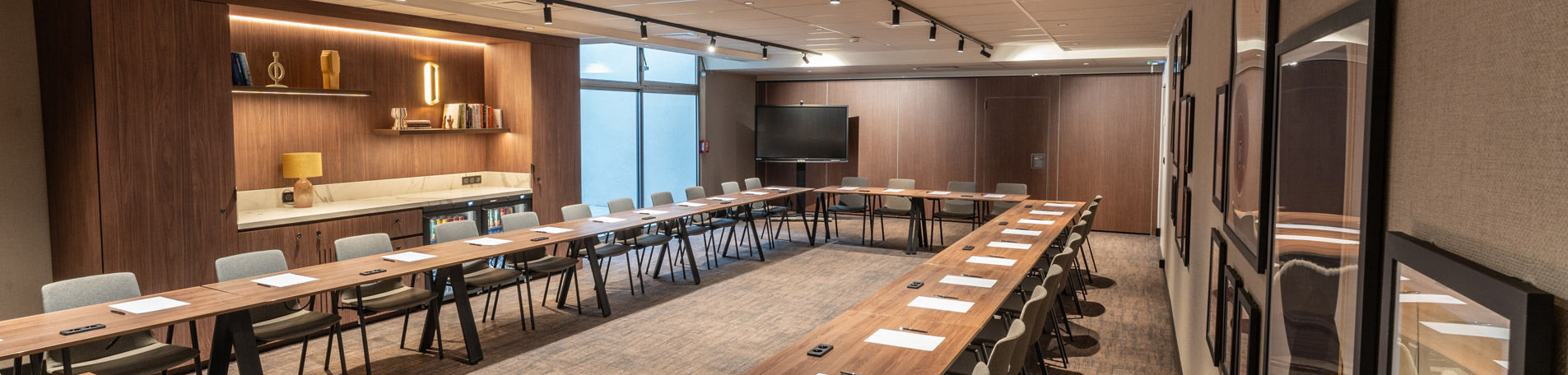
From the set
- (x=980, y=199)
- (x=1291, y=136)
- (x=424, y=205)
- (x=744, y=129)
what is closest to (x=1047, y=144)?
(x=980, y=199)

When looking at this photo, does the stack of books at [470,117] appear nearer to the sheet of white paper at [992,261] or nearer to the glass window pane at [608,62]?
the glass window pane at [608,62]

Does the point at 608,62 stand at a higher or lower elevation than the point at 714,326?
higher

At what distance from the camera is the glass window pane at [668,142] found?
11375 mm

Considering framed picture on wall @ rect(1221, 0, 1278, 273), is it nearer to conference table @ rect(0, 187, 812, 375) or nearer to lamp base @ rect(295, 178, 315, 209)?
Answer: conference table @ rect(0, 187, 812, 375)

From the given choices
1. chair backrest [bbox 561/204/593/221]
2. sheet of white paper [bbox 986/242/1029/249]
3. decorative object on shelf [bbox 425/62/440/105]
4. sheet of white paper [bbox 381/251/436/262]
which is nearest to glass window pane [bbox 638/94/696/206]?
decorative object on shelf [bbox 425/62/440/105]

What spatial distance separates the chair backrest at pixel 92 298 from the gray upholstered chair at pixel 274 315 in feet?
Answer: 1.51

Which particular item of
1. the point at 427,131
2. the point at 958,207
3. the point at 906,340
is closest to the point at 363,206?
the point at 427,131

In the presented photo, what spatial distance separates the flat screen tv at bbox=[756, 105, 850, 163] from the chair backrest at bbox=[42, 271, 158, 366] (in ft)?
29.8

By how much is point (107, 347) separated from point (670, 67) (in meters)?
8.05

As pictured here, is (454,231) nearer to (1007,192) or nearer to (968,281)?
(968,281)

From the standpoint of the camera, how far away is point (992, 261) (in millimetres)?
5309

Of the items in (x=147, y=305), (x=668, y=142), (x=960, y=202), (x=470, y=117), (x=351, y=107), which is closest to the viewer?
(x=147, y=305)

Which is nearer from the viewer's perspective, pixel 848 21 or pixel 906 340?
pixel 906 340

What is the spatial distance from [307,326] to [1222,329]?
4.62 m
